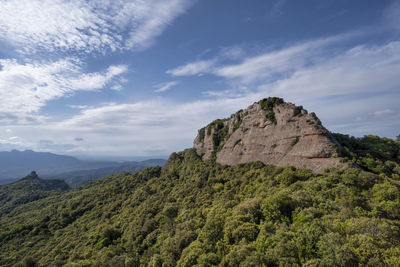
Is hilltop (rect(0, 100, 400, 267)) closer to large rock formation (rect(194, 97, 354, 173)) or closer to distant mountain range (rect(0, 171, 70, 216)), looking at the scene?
large rock formation (rect(194, 97, 354, 173))

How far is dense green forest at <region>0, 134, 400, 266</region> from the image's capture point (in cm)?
1722

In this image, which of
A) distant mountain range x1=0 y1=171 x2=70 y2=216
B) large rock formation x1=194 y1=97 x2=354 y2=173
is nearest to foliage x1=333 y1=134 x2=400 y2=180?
large rock formation x1=194 y1=97 x2=354 y2=173

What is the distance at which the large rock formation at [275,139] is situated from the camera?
37.3 meters

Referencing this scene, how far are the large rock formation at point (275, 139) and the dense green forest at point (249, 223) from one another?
283cm

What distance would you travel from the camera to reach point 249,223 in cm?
2580

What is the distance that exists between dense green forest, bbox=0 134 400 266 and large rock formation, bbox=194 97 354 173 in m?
2.83

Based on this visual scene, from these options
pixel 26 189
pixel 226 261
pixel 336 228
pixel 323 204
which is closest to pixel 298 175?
pixel 323 204

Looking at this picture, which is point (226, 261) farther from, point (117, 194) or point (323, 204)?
point (117, 194)

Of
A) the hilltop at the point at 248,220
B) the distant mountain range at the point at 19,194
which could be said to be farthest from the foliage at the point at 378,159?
the distant mountain range at the point at 19,194

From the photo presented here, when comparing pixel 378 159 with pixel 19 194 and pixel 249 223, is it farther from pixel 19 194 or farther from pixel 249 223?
pixel 19 194

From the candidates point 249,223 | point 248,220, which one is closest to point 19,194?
point 248,220

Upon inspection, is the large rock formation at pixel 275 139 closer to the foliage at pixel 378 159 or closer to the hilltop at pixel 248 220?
the hilltop at pixel 248 220

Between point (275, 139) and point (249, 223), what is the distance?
2902cm

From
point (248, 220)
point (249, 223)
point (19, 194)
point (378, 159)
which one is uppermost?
point (378, 159)
